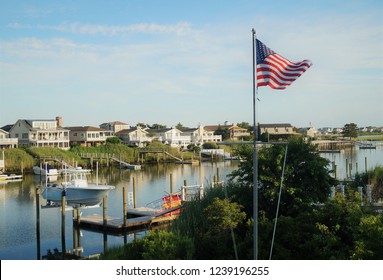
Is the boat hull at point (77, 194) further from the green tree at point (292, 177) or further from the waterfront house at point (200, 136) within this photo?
the waterfront house at point (200, 136)

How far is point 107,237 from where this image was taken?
2292cm

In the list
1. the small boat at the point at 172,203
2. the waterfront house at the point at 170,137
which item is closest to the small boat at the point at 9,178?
the small boat at the point at 172,203

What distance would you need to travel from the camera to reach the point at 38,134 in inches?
2955

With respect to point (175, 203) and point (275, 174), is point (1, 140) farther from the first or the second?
point (275, 174)

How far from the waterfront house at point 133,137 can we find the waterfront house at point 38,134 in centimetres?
1414

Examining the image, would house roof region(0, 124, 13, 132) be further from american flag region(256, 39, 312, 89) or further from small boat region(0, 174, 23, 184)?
american flag region(256, 39, 312, 89)

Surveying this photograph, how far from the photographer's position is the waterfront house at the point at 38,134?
244 ft

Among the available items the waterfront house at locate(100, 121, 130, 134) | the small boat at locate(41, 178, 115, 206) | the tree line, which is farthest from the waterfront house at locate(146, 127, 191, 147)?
the tree line

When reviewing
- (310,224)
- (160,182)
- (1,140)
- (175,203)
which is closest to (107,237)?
(175,203)

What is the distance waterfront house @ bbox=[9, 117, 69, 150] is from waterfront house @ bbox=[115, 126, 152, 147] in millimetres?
14143

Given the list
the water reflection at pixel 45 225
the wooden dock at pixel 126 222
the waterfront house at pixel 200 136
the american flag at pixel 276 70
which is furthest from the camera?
the waterfront house at pixel 200 136

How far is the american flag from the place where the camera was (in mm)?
10250

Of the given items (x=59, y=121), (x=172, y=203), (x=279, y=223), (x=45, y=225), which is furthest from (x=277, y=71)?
(x=59, y=121)

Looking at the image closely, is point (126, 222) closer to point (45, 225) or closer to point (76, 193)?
point (45, 225)
